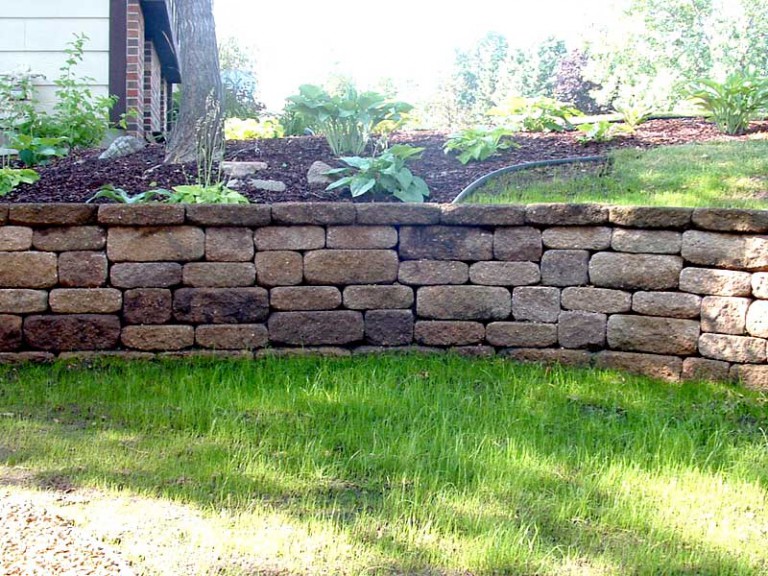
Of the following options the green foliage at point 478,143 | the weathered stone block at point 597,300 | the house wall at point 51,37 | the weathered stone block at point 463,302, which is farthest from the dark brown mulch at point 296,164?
the house wall at point 51,37

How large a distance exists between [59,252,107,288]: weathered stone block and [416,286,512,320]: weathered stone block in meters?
1.72

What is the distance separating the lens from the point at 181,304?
4840mm

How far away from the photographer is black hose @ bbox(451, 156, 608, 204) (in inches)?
225

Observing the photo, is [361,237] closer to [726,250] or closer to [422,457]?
[422,457]

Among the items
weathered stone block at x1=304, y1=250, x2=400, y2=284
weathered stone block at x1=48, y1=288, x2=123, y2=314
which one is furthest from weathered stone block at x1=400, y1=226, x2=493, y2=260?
weathered stone block at x1=48, y1=288, x2=123, y2=314

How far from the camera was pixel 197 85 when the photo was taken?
6227 mm

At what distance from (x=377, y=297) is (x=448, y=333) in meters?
0.44

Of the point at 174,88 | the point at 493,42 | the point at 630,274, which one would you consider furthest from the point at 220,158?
the point at 493,42

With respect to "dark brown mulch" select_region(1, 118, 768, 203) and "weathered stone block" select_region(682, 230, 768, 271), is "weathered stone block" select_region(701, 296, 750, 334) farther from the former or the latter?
"dark brown mulch" select_region(1, 118, 768, 203)

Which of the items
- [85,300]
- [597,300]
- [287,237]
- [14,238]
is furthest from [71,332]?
[597,300]

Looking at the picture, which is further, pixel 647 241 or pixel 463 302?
pixel 463 302

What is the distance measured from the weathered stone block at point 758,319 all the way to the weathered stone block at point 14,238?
3.78 metres

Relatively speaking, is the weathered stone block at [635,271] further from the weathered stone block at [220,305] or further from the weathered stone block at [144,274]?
the weathered stone block at [144,274]

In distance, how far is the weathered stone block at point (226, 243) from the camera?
4832 mm
